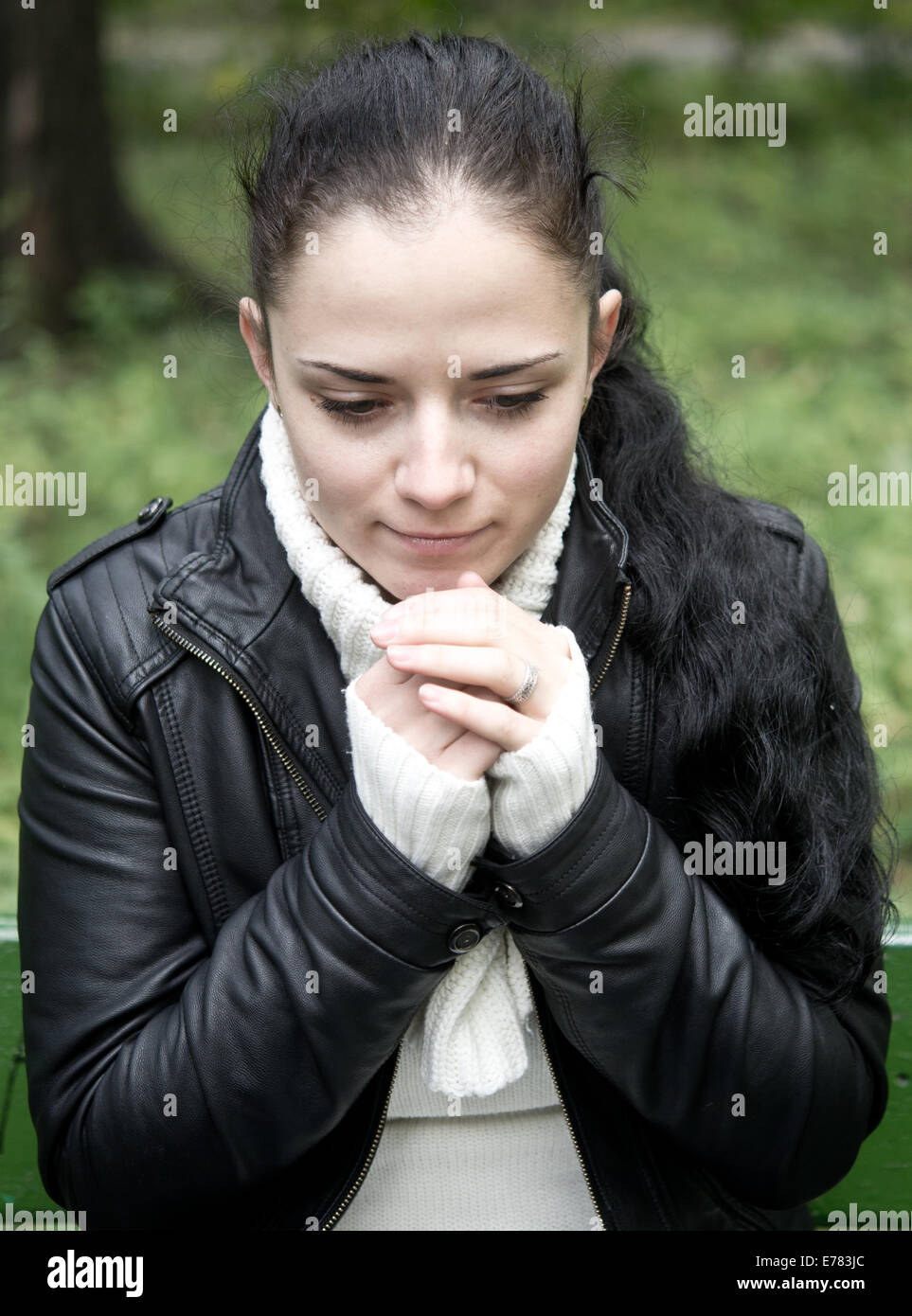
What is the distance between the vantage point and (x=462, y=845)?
6.37 ft

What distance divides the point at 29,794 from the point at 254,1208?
2.30 ft

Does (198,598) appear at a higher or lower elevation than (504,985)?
higher

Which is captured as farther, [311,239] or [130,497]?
[130,497]

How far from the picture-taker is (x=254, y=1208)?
7.27 feet

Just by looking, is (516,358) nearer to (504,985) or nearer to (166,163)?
(504,985)

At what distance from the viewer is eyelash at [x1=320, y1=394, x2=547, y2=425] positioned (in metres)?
1.96

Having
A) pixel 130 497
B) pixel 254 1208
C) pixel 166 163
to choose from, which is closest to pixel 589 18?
pixel 166 163

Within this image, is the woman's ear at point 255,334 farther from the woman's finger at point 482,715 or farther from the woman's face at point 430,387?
the woman's finger at point 482,715

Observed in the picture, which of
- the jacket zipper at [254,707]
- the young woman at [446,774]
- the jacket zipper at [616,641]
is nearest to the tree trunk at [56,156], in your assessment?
the young woman at [446,774]

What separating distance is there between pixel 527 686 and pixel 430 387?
0.40 m

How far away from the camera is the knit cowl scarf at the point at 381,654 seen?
2104 millimetres

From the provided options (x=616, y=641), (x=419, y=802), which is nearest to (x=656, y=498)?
(x=616, y=641)

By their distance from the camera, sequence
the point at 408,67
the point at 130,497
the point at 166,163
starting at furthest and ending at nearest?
the point at 166,163 < the point at 130,497 < the point at 408,67

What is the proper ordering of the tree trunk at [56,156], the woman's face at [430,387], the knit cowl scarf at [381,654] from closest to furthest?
the woman's face at [430,387]
the knit cowl scarf at [381,654]
the tree trunk at [56,156]
